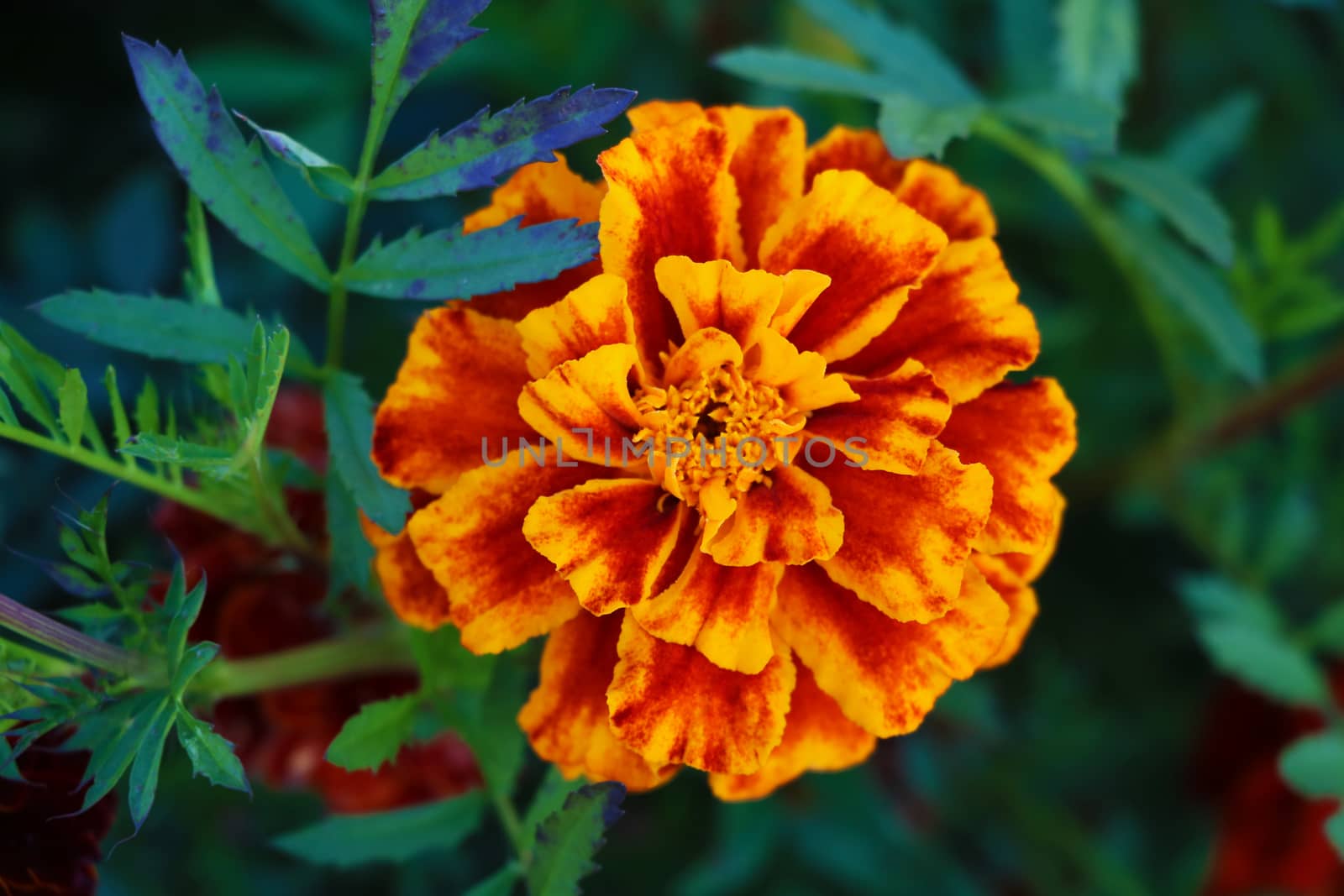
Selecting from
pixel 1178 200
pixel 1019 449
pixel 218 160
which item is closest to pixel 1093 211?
pixel 1178 200

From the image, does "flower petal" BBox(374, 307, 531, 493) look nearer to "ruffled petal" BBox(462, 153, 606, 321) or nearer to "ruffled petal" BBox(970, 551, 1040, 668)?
"ruffled petal" BBox(462, 153, 606, 321)

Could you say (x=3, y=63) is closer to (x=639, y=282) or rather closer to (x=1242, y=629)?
(x=639, y=282)

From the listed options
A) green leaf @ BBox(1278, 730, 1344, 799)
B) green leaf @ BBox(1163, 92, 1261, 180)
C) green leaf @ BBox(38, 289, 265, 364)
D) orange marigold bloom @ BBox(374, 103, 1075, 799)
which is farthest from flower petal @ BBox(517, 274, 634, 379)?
green leaf @ BBox(1163, 92, 1261, 180)

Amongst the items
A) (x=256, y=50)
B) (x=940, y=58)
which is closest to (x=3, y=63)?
(x=256, y=50)

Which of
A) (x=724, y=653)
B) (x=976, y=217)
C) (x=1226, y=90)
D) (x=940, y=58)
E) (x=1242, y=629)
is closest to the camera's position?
(x=724, y=653)

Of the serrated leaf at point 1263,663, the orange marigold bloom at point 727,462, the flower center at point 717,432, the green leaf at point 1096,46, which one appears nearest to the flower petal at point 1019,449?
the orange marigold bloom at point 727,462
